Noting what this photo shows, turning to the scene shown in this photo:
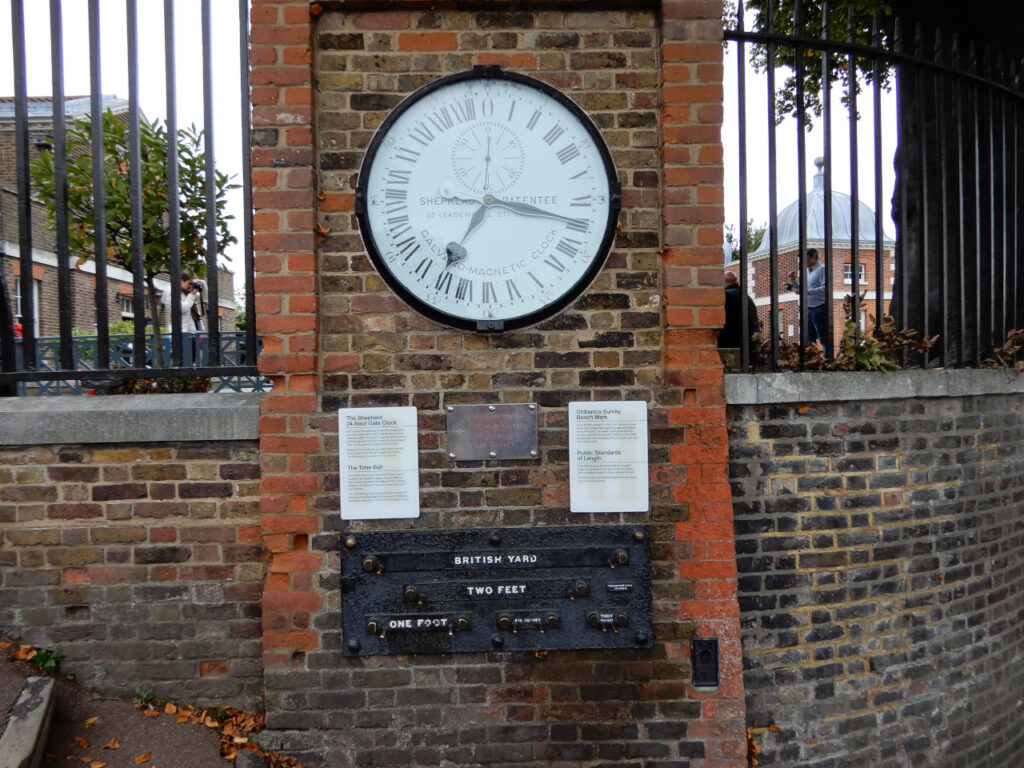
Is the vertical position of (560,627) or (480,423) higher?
(480,423)

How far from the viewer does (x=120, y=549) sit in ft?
10.8

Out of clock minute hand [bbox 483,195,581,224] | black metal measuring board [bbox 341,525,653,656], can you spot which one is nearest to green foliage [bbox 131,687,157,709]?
black metal measuring board [bbox 341,525,653,656]

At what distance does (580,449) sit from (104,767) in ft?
7.52

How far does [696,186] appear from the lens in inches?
127

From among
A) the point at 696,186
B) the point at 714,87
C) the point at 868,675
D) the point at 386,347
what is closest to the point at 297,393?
the point at 386,347

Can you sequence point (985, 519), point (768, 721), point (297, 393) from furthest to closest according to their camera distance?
point (985, 519)
point (768, 721)
point (297, 393)

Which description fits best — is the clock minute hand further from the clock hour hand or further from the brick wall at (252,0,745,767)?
the brick wall at (252,0,745,767)

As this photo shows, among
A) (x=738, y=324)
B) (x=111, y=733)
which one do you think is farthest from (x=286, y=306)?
(x=738, y=324)

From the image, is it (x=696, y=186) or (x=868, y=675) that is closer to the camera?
(x=696, y=186)

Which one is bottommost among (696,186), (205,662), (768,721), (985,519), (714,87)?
(768,721)

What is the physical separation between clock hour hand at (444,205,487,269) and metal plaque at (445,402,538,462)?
0.64m

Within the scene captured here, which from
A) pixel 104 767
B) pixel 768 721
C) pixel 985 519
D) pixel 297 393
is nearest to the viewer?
pixel 104 767

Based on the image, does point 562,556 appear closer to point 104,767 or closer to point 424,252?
point 424,252

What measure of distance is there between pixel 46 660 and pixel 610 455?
2.61 metres
